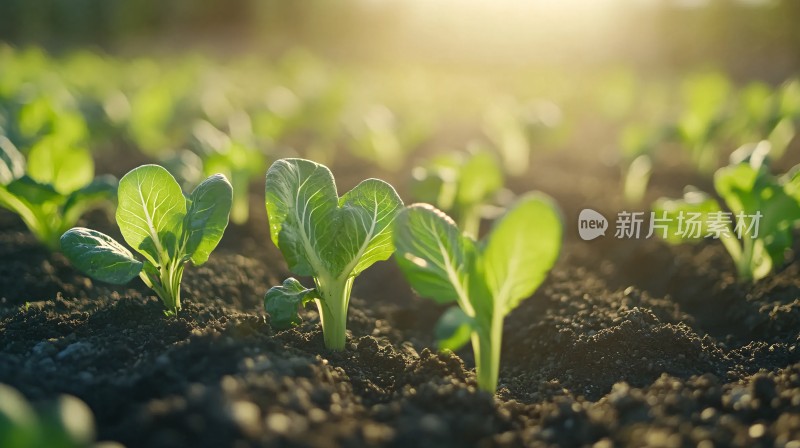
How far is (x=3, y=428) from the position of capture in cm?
124

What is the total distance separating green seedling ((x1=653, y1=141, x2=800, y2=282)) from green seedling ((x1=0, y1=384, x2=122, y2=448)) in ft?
8.35

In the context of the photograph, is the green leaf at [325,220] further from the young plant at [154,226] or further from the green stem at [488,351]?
the green stem at [488,351]

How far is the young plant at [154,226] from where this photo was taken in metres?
2.28

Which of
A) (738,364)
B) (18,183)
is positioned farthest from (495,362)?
(18,183)

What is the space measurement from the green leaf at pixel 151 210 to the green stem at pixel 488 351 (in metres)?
1.15

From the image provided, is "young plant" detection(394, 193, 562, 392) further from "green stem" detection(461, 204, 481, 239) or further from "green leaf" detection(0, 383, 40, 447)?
"green stem" detection(461, 204, 481, 239)

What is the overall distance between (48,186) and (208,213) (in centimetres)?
109

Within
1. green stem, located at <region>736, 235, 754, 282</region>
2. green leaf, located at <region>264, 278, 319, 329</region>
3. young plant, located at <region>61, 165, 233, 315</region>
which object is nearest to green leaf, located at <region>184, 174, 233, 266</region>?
young plant, located at <region>61, 165, 233, 315</region>

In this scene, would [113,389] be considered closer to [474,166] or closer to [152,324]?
[152,324]

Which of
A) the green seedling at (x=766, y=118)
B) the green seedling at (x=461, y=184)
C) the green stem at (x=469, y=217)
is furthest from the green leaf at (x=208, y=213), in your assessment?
the green seedling at (x=766, y=118)

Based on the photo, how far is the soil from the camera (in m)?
1.72

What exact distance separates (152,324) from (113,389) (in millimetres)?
501

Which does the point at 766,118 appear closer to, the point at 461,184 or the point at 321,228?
the point at 461,184

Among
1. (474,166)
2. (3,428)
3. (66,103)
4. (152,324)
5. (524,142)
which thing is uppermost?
(524,142)
